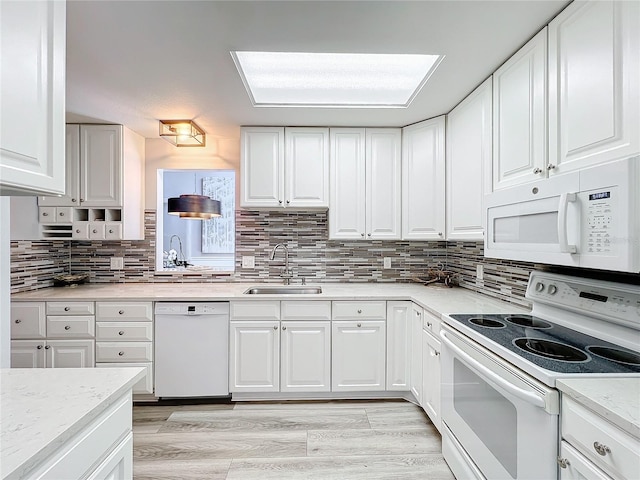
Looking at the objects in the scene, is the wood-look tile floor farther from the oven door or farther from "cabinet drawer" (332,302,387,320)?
"cabinet drawer" (332,302,387,320)

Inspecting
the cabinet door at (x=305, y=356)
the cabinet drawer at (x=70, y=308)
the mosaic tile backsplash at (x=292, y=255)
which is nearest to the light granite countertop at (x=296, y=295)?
the cabinet drawer at (x=70, y=308)

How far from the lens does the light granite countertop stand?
2.08 m

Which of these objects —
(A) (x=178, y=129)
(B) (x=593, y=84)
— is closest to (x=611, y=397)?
(B) (x=593, y=84)

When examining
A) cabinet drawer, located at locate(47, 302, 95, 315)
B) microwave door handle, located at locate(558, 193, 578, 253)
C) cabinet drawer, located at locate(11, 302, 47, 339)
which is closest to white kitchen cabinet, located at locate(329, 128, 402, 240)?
microwave door handle, located at locate(558, 193, 578, 253)

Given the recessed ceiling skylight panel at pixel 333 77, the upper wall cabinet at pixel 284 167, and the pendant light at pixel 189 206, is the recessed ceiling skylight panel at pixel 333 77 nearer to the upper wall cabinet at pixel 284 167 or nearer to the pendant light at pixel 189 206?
the upper wall cabinet at pixel 284 167

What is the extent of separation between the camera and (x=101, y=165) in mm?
2711

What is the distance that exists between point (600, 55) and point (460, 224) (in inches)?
51.0

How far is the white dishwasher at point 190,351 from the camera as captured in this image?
2.42 metres

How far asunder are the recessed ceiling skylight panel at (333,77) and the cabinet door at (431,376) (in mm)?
1686

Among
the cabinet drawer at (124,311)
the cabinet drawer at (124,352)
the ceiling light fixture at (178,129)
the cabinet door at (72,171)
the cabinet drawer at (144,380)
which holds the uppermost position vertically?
the ceiling light fixture at (178,129)

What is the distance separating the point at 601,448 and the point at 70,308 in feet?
10.0

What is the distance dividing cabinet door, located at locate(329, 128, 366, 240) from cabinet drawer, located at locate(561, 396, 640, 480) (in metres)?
1.96

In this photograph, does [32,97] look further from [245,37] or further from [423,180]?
[423,180]

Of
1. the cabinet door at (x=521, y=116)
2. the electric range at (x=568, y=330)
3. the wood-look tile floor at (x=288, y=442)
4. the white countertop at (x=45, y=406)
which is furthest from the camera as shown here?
the wood-look tile floor at (x=288, y=442)
